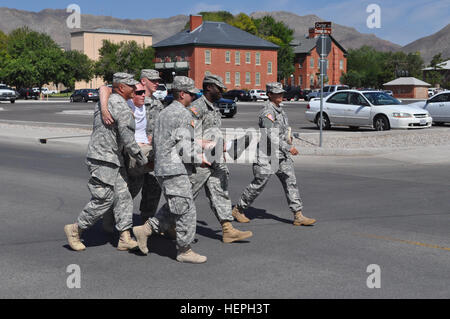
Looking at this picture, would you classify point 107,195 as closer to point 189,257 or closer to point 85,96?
point 189,257

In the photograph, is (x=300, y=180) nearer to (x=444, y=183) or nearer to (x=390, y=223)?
(x=444, y=183)

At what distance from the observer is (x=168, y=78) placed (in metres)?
92.8

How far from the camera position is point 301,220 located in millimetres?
7074

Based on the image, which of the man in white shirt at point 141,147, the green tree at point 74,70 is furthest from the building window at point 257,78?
the man in white shirt at point 141,147

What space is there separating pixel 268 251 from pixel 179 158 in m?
1.39

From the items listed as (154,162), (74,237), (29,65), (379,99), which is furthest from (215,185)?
(29,65)

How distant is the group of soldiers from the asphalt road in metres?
0.28

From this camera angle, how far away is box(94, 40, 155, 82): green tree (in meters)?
93.8

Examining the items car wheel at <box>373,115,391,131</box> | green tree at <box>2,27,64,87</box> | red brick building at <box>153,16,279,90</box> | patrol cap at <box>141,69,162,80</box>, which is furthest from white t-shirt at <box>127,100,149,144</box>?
green tree at <box>2,27,64,87</box>

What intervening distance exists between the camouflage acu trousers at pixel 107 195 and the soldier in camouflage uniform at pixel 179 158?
0.55 m

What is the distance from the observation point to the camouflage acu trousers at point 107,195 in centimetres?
572

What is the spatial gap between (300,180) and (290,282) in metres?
6.08

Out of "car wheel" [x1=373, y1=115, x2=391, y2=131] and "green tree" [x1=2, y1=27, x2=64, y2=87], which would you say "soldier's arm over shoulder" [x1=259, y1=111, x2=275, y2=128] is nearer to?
"car wheel" [x1=373, y1=115, x2=391, y2=131]
